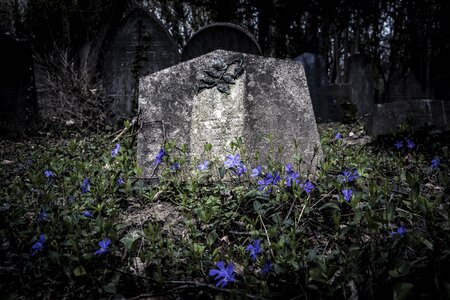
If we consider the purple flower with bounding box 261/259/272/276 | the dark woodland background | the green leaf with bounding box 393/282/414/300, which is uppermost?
the dark woodland background

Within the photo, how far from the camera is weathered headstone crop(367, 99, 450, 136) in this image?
147 inches

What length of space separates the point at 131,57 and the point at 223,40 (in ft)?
6.56

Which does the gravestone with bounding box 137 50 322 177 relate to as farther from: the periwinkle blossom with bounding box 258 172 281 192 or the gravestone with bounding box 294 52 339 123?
the gravestone with bounding box 294 52 339 123

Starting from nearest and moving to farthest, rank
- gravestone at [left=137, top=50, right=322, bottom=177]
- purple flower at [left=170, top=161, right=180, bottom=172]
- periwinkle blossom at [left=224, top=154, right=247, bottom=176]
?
1. periwinkle blossom at [left=224, top=154, right=247, bottom=176]
2. purple flower at [left=170, top=161, right=180, bottom=172]
3. gravestone at [left=137, top=50, right=322, bottom=177]

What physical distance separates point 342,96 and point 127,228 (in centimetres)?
667

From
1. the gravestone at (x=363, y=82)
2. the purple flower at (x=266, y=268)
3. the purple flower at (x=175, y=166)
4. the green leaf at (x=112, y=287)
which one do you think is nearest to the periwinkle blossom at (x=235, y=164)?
the purple flower at (x=175, y=166)

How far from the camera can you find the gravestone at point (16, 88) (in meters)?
5.66

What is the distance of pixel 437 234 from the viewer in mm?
1251

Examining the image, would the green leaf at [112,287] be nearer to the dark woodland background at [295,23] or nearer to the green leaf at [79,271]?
the green leaf at [79,271]

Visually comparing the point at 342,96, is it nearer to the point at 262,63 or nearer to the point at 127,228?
the point at 262,63

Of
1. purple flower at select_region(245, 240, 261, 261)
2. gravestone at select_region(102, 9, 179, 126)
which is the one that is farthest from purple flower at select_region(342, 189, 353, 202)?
gravestone at select_region(102, 9, 179, 126)

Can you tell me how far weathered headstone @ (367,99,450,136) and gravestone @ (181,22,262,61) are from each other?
2856mm

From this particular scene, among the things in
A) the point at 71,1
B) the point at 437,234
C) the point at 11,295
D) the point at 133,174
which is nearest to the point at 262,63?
the point at 133,174

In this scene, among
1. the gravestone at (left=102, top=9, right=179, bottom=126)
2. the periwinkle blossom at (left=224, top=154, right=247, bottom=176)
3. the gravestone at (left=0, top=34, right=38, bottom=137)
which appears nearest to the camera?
the periwinkle blossom at (left=224, top=154, right=247, bottom=176)
